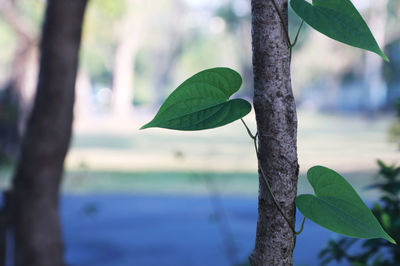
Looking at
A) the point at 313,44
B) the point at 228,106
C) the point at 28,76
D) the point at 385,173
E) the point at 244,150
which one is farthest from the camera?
Answer: the point at 313,44

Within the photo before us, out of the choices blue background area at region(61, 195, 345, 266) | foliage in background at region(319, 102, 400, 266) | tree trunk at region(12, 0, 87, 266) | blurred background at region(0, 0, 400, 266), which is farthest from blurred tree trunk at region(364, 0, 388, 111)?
foliage in background at region(319, 102, 400, 266)

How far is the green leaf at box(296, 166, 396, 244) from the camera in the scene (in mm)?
738

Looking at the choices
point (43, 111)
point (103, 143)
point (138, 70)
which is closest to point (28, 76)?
point (103, 143)

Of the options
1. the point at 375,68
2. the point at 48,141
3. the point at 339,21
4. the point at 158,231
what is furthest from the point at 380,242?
the point at 375,68

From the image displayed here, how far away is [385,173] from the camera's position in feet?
5.66

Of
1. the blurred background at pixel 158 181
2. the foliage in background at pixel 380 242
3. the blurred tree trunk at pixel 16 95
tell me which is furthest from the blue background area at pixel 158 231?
the blurred tree trunk at pixel 16 95

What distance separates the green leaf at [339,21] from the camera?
0.73 metres

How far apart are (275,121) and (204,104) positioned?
0.13 meters

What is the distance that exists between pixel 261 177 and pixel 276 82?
17 centimetres

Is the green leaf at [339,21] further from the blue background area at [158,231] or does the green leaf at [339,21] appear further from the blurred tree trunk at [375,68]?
the blurred tree trunk at [375,68]

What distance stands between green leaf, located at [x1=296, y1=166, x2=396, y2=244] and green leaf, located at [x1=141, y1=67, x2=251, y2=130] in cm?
19

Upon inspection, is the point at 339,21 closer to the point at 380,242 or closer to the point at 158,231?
the point at 380,242

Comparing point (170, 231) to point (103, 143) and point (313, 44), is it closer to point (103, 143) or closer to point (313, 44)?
point (103, 143)

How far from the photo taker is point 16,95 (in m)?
11.5
